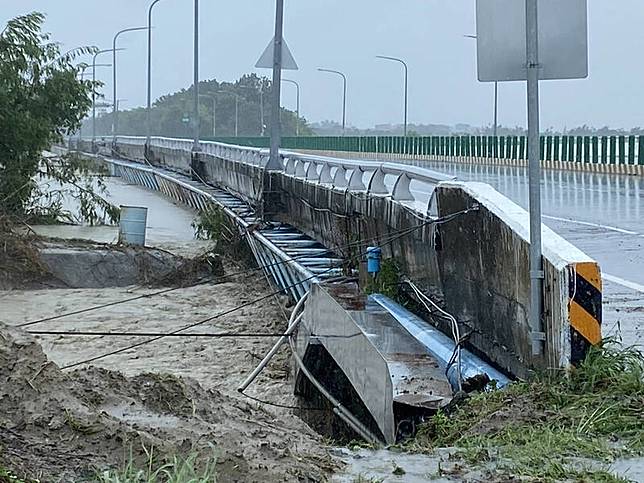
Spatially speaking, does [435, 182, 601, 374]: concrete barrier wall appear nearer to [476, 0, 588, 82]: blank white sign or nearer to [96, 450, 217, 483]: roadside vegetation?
[476, 0, 588, 82]: blank white sign

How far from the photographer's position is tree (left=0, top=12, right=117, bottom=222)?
25891mm

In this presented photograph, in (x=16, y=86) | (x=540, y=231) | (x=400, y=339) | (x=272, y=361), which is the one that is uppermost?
(x=16, y=86)

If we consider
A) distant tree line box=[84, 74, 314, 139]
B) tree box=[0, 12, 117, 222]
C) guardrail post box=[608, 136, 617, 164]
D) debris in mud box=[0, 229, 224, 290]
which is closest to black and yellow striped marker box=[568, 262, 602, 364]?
debris in mud box=[0, 229, 224, 290]

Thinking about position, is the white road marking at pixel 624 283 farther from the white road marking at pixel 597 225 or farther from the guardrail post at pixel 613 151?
the guardrail post at pixel 613 151

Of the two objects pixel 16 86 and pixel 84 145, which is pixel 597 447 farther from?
pixel 84 145

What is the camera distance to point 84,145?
235ft

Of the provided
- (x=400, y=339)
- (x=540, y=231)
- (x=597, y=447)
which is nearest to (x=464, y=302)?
(x=400, y=339)

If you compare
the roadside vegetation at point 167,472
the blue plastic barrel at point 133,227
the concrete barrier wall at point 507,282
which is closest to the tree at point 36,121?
the blue plastic barrel at point 133,227

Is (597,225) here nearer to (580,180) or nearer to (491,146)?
(580,180)

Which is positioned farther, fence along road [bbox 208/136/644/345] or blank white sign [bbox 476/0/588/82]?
fence along road [bbox 208/136/644/345]

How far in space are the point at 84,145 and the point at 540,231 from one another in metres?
67.1

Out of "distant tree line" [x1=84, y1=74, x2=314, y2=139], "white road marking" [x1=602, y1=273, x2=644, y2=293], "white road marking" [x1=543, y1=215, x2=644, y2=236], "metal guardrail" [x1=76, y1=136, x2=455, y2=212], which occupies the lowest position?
"white road marking" [x1=602, y1=273, x2=644, y2=293]

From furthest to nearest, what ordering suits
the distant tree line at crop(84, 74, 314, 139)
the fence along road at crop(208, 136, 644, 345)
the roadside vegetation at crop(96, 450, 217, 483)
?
the distant tree line at crop(84, 74, 314, 139), the fence along road at crop(208, 136, 644, 345), the roadside vegetation at crop(96, 450, 217, 483)

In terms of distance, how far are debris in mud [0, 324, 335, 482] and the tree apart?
1964 centimetres
